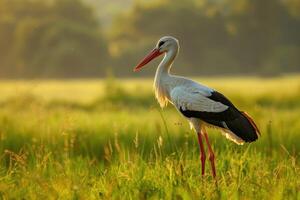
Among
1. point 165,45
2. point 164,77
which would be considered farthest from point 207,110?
point 165,45

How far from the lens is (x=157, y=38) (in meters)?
49.2

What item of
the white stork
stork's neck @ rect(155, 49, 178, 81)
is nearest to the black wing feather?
the white stork

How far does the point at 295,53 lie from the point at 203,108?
44.4 m

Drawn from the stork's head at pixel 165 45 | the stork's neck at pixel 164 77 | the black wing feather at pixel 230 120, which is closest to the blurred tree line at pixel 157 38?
the stork's head at pixel 165 45

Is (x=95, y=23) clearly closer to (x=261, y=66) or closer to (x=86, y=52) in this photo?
(x=86, y=52)

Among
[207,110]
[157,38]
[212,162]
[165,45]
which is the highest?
[157,38]

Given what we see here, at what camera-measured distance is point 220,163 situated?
235 inches

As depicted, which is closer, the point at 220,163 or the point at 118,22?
the point at 220,163

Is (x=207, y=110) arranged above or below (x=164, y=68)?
below

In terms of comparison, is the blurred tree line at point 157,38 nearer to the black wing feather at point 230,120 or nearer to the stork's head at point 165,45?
the stork's head at point 165,45

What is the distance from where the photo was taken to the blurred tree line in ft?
146

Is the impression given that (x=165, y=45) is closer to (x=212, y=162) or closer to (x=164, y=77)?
(x=164, y=77)

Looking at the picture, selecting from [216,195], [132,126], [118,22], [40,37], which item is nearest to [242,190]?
[216,195]

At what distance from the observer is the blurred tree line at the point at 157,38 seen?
44.6 m
